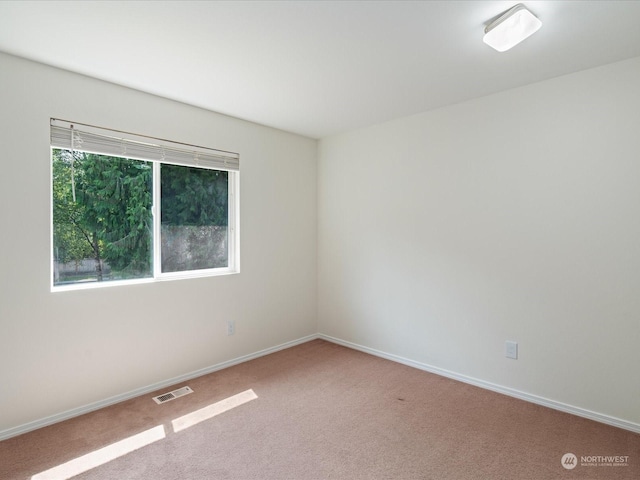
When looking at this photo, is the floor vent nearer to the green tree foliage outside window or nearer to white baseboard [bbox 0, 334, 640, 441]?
white baseboard [bbox 0, 334, 640, 441]

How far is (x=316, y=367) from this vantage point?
131 inches

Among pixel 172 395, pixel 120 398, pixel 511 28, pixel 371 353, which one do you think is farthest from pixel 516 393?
pixel 120 398

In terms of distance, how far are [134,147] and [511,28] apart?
2.58 m

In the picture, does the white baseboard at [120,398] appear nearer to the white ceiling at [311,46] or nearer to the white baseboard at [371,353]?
the white baseboard at [371,353]

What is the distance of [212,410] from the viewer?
99.1 inches

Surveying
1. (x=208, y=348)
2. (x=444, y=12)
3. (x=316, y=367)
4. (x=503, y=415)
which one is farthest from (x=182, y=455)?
(x=444, y=12)

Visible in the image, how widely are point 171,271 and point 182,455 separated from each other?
150 cm

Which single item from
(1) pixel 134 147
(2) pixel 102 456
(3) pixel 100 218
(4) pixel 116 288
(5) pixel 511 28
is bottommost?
(2) pixel 102 456

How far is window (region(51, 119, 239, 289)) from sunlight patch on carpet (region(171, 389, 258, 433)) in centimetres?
110

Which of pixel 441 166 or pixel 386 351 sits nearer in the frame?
pixel 441 166

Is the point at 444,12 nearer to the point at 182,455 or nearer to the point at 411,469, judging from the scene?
the point at 411,469

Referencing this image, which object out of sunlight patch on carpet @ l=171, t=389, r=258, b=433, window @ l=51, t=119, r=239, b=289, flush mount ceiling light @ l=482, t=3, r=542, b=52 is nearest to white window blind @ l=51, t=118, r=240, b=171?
window @ l=51, t=119, r=239, b=289

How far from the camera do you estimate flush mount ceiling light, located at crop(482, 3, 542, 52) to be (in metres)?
1.75

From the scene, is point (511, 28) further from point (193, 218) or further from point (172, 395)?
point (172, 395)
